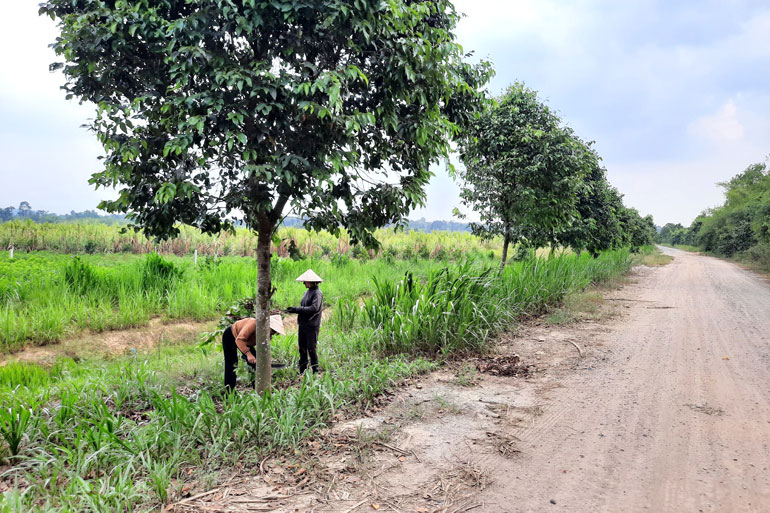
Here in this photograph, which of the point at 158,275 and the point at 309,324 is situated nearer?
the point at 309,324

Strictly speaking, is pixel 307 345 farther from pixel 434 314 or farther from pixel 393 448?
pixel 393 448

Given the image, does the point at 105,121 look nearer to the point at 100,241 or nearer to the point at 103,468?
the point at 103,468

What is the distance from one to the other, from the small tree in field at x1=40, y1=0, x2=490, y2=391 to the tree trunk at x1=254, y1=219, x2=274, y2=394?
37 millimetres

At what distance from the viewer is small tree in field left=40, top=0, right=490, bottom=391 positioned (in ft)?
10.1

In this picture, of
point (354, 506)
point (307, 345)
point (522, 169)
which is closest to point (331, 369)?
point (307, 345)

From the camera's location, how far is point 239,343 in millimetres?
4895

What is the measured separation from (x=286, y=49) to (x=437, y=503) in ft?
11.2

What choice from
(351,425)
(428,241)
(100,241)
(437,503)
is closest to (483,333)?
(351,425)

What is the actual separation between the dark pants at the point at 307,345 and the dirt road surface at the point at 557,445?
53.9 inches

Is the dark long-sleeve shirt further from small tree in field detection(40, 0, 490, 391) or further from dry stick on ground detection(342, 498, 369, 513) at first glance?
dry stick on ground detection(342, 498, 369, 513)

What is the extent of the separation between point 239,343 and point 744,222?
47202 mm

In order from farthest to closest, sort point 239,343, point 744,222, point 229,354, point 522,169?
point 744,222 < point 522,169 < point 229,354 < point 239,343

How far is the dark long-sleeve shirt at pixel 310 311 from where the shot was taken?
5520mm

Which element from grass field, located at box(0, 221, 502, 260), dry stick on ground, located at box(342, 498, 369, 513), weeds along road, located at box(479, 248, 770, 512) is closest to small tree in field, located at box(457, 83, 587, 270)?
weeds along road, located at box(479, 248, 770, 512)
